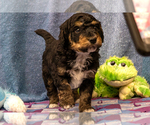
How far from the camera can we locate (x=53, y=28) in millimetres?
1765

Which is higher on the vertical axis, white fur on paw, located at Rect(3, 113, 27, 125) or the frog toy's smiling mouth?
white fur on paw, located at Rect(3, 113, 27, 125)

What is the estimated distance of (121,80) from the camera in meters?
2.08

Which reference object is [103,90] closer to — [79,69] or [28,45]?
[79,69]

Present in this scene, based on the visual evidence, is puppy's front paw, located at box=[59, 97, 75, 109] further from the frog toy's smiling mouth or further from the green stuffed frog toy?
the frog toy's smiling mouth

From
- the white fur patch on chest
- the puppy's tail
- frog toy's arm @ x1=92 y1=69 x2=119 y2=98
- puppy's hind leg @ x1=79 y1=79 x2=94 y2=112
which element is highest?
the puppy's tail

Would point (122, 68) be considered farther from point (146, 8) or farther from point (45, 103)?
point (146, 8)

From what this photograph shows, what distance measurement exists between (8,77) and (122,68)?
3.69 feet

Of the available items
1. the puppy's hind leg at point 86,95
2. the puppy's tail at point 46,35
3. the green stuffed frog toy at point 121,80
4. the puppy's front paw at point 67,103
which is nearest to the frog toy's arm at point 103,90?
the green stuffed frog toy at point 121,80

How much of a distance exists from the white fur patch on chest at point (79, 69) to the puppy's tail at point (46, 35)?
0.37 meters

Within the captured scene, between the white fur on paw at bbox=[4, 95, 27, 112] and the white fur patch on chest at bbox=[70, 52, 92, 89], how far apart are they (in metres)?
0.42

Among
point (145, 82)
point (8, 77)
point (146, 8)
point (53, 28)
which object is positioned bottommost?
point (145, 82)

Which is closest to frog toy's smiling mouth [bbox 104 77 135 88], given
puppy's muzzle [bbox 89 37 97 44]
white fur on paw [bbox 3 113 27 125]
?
puppy's muzzle [bbox 89 37 97 44]

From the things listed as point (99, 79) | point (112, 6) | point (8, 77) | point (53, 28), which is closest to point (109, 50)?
point (99, 79)

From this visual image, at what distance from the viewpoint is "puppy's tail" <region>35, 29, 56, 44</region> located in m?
1.69
